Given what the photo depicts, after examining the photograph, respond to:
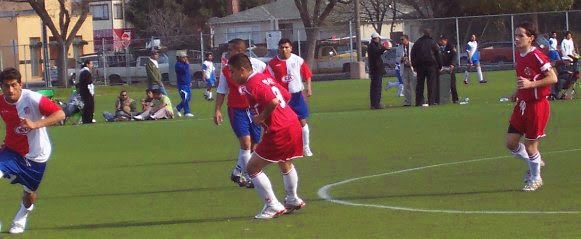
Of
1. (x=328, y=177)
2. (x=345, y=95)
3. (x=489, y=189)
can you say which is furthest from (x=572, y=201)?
(x=345, y=95)

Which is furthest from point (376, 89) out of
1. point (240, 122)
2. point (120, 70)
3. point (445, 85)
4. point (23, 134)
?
point (120, 70)

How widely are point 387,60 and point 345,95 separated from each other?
17539mm

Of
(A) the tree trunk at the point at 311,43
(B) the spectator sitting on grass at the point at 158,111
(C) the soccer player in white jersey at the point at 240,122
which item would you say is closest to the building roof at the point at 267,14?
(A) the tree trunk at the point at 311,43

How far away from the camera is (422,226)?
1045 cm

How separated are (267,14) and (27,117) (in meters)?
72.6

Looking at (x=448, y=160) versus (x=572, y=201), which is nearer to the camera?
(x=572, y=201)

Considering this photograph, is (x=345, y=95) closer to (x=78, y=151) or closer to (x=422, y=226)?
(x=78, y=151)

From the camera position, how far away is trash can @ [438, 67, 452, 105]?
96.5ft

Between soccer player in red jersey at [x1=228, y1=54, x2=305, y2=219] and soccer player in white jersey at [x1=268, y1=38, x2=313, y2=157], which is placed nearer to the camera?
soccer player in red jersey at [x1=228, y1=54, x2=305, y2=219]

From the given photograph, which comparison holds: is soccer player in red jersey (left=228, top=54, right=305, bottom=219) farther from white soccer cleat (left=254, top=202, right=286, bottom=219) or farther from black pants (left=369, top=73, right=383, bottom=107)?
black pants (left=369, top=73, right=383, bottom=107)

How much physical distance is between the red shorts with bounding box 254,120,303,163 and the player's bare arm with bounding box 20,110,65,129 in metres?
1.97

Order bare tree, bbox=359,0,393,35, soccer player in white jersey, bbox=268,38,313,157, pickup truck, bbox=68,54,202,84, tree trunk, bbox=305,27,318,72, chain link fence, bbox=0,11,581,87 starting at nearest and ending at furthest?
soccer player in white jersey, bbox=268,38,313,157 → chain link fence, bbox=0,11,581,87 → tree trunk, bbox=305,27,318,72 → pickup truck, bbox=68,54,202,84 → bare tree, bbox=359,0,393,35

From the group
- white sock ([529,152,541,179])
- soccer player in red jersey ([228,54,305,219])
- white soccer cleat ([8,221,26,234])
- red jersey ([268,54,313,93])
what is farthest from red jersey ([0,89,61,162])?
red jersey ([268,54,313,93])

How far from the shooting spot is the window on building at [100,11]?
10156 centimetres
